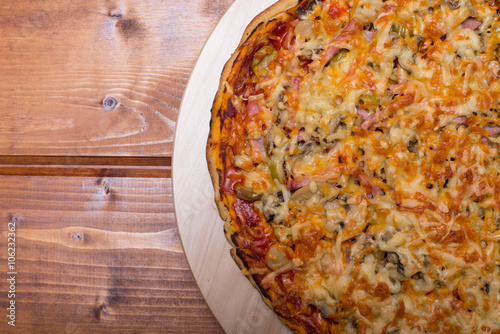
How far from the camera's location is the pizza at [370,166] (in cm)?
151

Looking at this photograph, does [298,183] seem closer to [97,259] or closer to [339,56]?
[339,56]

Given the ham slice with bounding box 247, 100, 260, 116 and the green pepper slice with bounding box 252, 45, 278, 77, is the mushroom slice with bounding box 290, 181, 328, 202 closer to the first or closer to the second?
the ham slice with bounding box 247, 100, 260, 116

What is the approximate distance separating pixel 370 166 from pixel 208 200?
71 cm

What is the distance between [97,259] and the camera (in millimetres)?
2047

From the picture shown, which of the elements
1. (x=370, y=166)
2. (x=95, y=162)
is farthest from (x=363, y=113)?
(x=95, y=162)

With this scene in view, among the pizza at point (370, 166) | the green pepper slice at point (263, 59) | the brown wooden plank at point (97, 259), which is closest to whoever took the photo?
the pizza at point (370, 166)

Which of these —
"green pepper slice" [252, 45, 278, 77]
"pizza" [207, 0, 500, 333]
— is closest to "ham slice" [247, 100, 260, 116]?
"pizza" [207, 0, 500, 333]

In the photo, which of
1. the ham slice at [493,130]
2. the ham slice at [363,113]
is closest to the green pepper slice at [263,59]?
the ham slice at [363,113]

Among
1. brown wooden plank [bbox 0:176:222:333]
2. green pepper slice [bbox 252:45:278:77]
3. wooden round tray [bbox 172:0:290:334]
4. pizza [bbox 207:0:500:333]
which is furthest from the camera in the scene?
brown wooden plank [bbox 0:176:222:333]

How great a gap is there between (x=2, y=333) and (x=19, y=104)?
1.22 metres

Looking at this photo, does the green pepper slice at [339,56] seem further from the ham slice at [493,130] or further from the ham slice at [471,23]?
the ham slice at [493,130]

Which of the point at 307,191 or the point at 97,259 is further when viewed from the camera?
the point at 97,259

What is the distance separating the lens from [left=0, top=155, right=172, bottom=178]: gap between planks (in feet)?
6.61

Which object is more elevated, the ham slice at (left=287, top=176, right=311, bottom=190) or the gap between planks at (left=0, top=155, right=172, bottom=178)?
the ham slice at (left=287, top=176, right=311, bottom=190)
